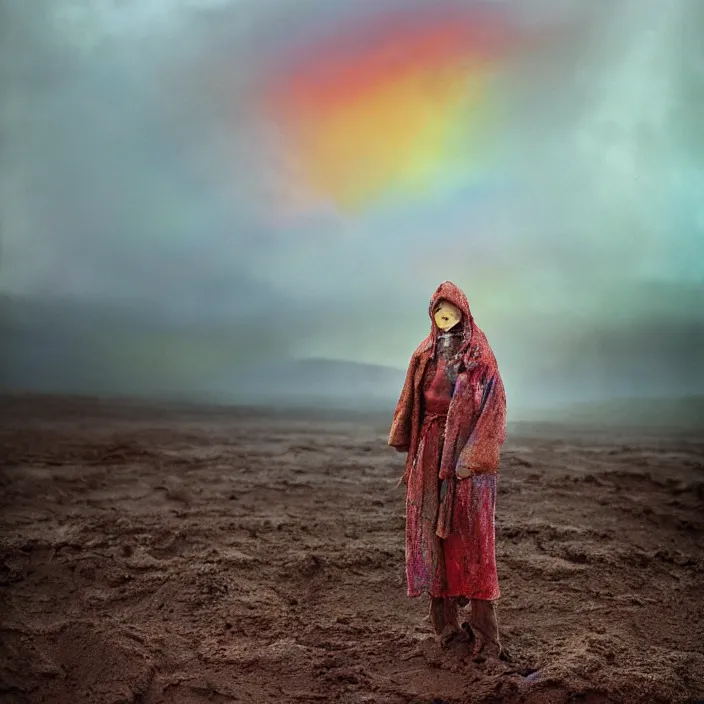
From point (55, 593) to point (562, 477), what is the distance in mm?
6134

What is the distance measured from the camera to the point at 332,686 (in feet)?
11.7

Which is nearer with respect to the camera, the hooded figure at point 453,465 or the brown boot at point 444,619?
the hooded figure at point 453,465

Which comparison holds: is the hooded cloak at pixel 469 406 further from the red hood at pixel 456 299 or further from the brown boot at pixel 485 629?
the brown boot at pixel 485 629

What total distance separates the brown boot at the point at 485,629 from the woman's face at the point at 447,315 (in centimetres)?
160

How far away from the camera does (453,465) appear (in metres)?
3.55

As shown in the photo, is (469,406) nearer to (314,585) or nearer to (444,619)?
(444,619)

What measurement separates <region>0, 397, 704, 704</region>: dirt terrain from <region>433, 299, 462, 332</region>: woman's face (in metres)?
1.91

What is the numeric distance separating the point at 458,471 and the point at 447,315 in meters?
0.91

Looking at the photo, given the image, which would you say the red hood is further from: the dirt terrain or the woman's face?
the dirt terrain

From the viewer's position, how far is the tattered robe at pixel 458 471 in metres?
3.52

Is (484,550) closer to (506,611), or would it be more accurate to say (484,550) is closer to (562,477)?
(506,611)

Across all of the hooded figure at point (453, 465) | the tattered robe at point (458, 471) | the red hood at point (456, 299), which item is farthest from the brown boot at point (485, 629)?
A: the red hood at point (456, 299)

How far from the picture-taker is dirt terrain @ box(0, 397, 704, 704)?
11.8ft

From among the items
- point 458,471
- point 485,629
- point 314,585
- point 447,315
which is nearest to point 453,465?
point 458,471
